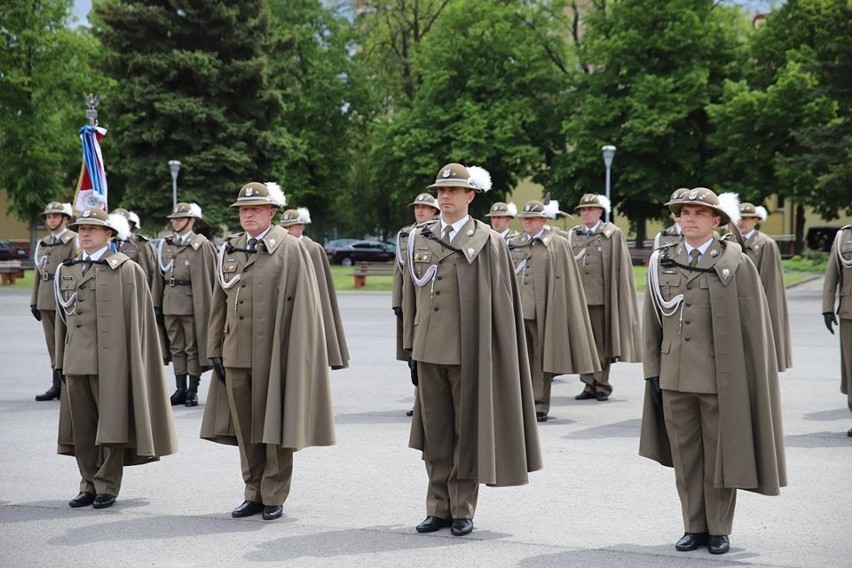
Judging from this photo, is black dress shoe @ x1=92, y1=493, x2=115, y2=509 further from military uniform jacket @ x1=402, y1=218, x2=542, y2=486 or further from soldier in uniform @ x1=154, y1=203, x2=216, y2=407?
soldier in uniform @ x1=154, y1=203, x2=216, y2=407

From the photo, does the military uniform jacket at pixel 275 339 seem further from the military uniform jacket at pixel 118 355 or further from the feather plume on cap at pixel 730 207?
the feather plume on cap at pixel 730 207

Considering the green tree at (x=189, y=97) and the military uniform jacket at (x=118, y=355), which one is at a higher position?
the green tree at (x=189, y=97)

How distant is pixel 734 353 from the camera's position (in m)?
6.55

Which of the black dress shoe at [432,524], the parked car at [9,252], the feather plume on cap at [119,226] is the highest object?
the feather plume on cap at [119,226]

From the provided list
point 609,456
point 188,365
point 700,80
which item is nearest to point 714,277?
point 609,456

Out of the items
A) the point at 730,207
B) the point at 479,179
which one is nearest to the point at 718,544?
the point at 730,207

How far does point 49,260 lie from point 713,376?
8.96m

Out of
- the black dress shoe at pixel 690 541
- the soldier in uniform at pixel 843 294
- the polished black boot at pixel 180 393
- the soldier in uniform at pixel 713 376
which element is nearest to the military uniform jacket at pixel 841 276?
the soldier in uniform at pixel 843 294

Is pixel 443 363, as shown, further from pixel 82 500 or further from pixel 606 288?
pixel 606 288

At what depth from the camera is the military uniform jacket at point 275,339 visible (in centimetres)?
741

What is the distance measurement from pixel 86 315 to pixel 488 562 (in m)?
3.41

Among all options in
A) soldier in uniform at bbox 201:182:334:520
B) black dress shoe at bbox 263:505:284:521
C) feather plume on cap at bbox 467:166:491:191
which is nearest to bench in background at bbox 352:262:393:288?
soldier in uniform at bbox 201:182:334:520

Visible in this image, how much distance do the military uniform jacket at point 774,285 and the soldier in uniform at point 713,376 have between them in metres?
6.85

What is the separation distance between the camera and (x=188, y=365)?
41.7ft
